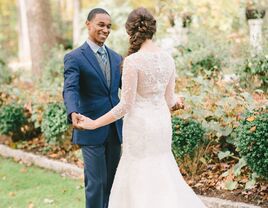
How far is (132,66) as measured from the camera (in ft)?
12.8

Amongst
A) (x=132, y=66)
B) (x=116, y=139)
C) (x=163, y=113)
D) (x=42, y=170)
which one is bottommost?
(x=42, y=170)

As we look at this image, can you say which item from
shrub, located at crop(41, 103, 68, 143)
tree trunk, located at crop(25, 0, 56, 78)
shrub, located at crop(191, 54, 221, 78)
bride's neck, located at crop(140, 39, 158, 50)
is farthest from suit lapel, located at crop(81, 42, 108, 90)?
tree trunk, located at crop(25, 0, 56, 78)

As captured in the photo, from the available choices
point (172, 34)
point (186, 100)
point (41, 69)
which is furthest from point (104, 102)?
point (172, 34)

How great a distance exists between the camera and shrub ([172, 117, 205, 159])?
19.1 feet

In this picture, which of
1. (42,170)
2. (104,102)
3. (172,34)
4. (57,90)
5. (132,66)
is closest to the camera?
(132,66)

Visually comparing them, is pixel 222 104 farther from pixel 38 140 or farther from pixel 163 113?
pixel 38 140

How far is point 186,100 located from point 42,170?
2.49 metres

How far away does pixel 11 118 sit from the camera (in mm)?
8469

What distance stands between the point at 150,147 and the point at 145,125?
8.0 inches

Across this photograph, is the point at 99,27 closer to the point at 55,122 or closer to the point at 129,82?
the point at 129,82

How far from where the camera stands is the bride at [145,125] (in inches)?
155

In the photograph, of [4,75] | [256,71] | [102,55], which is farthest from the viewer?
[4,75]

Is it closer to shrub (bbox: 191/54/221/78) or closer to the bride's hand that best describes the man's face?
the bride's hand

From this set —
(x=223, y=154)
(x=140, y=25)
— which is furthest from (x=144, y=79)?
(x=223, y=154)
